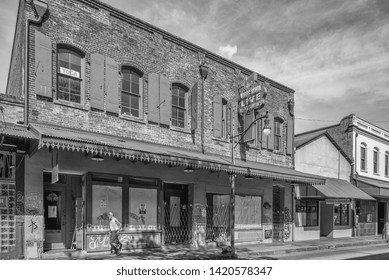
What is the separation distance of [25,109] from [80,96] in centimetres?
202

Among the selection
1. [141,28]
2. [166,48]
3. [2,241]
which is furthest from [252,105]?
[2,241]

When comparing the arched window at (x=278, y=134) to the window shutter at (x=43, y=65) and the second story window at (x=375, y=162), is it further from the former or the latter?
the window shutter at (x=43, y=65)

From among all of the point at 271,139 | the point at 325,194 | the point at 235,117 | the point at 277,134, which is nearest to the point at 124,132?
the point at 235,117

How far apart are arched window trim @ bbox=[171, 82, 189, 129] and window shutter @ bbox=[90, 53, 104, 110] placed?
3543 mm

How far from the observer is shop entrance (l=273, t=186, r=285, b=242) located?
19984mm

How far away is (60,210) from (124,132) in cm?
344

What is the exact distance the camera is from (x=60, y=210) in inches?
498

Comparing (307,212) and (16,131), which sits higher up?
(16,131)

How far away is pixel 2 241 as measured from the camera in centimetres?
1054

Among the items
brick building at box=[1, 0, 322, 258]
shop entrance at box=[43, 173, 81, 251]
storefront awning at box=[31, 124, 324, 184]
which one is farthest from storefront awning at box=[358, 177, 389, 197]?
shop entrance at box=[43, 173, 81, 251]

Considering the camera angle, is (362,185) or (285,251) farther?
(362,185)

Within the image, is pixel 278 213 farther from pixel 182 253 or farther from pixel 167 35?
pixel 167 35

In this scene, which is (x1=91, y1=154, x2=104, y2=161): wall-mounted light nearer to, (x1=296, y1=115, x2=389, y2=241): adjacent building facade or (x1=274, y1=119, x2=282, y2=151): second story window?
(x1=274, y1=119, x2=282, y2=151): second story window

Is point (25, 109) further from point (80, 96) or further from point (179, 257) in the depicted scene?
point (179, 257)
